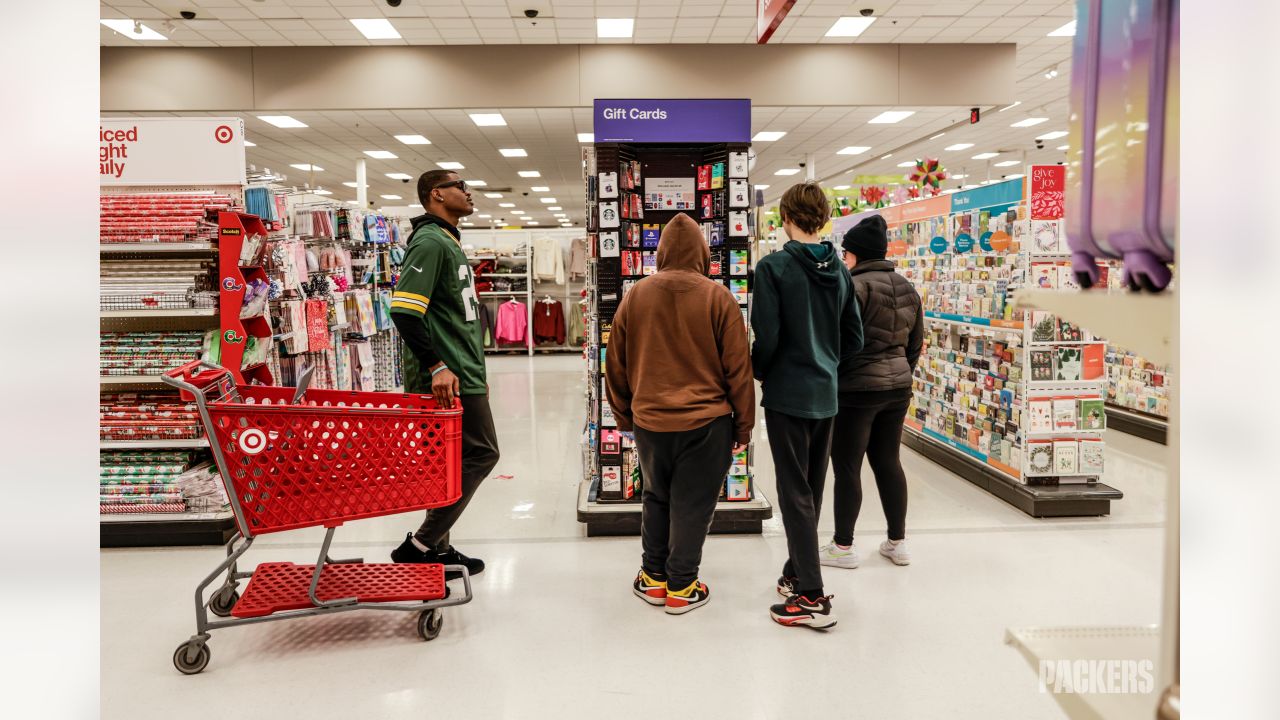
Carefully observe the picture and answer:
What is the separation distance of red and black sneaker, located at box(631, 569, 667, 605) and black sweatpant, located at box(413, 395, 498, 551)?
85 cm

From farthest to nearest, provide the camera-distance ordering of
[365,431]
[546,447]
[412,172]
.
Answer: [412,172]
[546,447]
[365,431]

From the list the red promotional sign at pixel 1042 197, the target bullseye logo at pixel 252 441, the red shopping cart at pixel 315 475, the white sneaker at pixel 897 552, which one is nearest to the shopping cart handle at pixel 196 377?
the red shopping cart at pixel 315 475

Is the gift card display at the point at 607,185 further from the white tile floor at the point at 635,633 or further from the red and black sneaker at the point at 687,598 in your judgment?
the red and black sneaker at the point at 687,598

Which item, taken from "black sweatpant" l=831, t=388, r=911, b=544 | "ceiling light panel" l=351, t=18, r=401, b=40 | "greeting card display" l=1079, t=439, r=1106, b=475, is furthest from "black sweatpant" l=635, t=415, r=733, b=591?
"ceiling light panel" l=351, t=18, r=401, b=40

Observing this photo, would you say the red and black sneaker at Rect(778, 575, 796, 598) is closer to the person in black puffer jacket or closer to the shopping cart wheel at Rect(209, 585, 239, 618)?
the person in black puffer jacket

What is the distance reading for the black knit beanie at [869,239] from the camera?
3.63 meters

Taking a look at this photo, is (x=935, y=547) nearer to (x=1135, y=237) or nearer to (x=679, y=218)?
(x=679, y=218)

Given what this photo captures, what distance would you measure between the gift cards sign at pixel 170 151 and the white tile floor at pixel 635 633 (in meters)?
2.04

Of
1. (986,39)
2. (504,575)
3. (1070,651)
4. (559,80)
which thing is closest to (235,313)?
(504,575)

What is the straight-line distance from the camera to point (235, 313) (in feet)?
13.5

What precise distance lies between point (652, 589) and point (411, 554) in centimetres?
116

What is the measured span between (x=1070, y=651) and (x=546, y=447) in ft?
19.9

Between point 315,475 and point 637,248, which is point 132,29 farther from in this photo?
point 315,475
